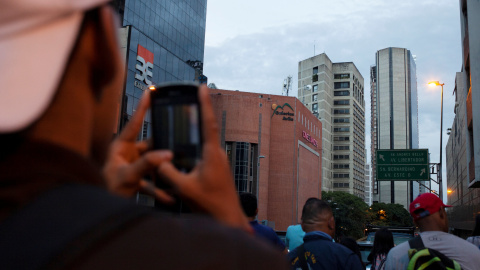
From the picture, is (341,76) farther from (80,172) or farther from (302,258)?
(80,172)

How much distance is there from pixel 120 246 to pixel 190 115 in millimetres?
332

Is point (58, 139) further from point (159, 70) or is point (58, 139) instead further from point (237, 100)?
point (237, 100)

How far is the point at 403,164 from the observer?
2589cm

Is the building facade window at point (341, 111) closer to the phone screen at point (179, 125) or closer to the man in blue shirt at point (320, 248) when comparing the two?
the man in blue shirt at point (320, 248)

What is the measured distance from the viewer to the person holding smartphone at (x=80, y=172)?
0.63 metres

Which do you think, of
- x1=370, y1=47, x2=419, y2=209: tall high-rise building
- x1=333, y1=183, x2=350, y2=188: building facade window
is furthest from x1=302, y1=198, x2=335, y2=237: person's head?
x1=370, y1=47, x2=419, y2=209: tall high-rise building

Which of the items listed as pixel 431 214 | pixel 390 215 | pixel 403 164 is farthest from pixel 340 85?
pixel 431 214

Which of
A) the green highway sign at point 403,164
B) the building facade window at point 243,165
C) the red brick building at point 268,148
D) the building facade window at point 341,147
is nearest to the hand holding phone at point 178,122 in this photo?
the green highway sign at point 403,164

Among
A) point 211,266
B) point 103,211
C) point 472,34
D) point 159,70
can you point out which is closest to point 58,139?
point 103,211

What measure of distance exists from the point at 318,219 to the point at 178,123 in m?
3.68

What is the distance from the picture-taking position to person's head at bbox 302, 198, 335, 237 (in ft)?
14.1

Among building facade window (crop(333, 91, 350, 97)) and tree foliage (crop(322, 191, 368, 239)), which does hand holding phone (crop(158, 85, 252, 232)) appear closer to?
tree foliage (crop(322, 191, 368, 239))

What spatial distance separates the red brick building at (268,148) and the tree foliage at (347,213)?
6773 millimetres

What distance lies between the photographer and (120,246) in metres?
0.63
